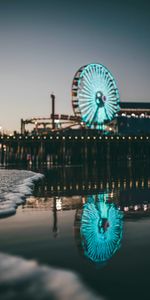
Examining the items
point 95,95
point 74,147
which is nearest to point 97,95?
point 95,95

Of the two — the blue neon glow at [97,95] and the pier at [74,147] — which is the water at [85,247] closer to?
the blue neon glow at [97,95]

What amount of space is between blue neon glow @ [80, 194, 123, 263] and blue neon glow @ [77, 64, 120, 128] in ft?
149

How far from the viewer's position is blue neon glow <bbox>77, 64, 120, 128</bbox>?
53.1 m

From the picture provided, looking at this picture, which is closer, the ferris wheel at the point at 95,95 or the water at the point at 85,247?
the water at the point at 85,247

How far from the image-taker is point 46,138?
221ft

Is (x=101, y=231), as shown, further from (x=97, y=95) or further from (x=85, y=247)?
(x=97, y=95)

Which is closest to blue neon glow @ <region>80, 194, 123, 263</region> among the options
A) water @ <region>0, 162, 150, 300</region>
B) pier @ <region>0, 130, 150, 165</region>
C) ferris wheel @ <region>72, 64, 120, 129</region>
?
water @ <region>0, 162, 150, 300</region>

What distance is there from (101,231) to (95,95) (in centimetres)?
5072

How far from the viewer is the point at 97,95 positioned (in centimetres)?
5559

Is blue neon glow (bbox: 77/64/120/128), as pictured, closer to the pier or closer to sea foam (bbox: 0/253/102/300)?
the pier

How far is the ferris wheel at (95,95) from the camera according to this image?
52312 mm

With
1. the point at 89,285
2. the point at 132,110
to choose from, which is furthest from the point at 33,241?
A: the point at 132,110

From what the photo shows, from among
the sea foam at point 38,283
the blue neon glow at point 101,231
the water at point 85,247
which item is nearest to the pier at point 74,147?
the blue neon glow at point 101,231

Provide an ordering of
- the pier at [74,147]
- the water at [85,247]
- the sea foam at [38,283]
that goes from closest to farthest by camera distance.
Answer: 1. the sea foam at [38,283]
2. the water at [85,247]
3. the pier at [74,147]
